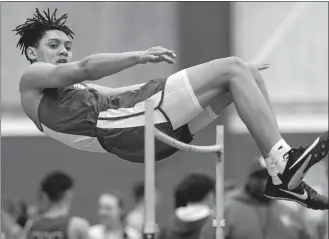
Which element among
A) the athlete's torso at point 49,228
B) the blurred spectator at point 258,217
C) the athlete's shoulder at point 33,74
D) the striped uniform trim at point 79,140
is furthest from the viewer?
the athlete's torso at point 49,228

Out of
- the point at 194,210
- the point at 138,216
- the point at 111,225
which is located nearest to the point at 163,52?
the point at 194,210

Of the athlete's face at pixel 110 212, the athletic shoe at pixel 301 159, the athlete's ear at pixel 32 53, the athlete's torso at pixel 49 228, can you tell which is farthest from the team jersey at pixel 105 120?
the athlete's face at pixel 110 212

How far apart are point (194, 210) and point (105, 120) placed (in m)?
1.41

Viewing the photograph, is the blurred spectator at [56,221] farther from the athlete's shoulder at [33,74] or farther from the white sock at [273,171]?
the white sock at [273,171]

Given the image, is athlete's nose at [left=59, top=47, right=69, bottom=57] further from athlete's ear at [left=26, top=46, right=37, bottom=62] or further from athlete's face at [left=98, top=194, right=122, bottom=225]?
athlete's face at [left=98, top=194, right=122, bottom=225]

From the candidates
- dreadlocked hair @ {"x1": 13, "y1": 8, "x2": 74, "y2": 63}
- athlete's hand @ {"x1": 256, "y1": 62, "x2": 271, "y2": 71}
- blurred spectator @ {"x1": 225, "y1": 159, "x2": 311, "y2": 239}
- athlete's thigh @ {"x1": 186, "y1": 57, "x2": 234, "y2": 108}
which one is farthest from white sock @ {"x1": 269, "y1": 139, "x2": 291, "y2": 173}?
blurred spectator @ {"x1": 225, "y1": 159, "x2": 311, "y2": 239}

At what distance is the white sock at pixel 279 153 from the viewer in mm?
4605

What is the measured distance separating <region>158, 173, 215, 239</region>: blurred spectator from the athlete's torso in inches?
30.8

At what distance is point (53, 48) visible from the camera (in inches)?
203

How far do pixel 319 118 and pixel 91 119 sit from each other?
6.20 metres

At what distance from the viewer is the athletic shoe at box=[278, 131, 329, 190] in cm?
445

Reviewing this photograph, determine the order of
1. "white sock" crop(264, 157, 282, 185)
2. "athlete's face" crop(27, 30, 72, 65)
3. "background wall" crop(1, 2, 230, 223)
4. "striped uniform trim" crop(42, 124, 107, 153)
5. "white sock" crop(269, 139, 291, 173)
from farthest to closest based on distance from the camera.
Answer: "background wall" crop(1, 2, 230, 223), "athlete's face" crop(27, 30, 72, 65), "striped uniform trim" crop(42, 124, 107, 153), "white sock" crop(264, 157, 282, 185), "white sock" crop(269, 139, 291, 173)

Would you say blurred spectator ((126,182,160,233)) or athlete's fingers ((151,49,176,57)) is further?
blurred spectator ((126,182,160,233))

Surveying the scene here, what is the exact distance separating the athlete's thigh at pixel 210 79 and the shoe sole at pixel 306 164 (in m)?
0.52
